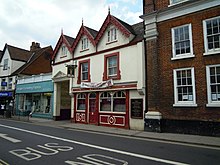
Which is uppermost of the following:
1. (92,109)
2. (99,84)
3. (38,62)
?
(38,62)

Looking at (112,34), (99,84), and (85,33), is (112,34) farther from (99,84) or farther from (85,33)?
(99,84)

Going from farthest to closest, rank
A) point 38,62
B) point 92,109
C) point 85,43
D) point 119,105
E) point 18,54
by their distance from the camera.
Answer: point 18,54 → point 38,62 → point 85,43 → point 92,109 → point 119,105

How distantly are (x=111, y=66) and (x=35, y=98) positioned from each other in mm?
14655

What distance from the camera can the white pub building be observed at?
14.7 m

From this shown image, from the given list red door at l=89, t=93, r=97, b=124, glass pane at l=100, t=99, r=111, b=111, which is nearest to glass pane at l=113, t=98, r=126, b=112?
glass pane at l=100, t=99, r=111, b=111

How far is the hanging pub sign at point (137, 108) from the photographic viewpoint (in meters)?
14.1

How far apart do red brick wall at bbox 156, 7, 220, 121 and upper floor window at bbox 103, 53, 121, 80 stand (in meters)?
3.96

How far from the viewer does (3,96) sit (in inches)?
1217

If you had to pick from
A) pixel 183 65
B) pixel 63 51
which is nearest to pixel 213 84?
pixel 183 65

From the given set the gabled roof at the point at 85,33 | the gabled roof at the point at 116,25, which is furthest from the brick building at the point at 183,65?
the gabled roof at the point at 85,33

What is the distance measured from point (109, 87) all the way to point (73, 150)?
8857mm

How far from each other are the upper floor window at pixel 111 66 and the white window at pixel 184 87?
16.9 feet

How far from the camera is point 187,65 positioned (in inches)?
489

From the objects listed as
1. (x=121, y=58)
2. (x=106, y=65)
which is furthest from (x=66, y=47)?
(x=121, y=58)
